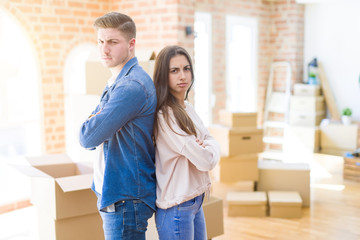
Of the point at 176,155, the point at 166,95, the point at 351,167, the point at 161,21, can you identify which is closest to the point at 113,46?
the point at 166,95

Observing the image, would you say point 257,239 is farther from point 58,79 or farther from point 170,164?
point 58,79

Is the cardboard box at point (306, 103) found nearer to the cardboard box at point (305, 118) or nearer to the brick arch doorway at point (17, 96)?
the cardboard box at point (305, 118)

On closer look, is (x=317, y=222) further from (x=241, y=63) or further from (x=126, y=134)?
(x=241, y=63)

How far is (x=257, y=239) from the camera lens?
3.53 metres

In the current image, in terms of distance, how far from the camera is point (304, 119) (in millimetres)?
6738

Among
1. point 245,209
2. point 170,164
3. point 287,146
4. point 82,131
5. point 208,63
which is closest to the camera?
point 82,131

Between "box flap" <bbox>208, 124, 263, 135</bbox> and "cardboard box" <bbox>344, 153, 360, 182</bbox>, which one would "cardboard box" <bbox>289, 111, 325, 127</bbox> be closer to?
"cardboard box" <bbox>344, 153, 360, 182</bbox>

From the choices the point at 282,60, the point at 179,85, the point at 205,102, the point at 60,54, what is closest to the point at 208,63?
the point at 205,102

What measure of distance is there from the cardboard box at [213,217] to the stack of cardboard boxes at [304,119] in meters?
4.07

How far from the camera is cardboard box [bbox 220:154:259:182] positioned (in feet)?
14.3

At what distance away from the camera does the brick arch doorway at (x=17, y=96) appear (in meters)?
4.25

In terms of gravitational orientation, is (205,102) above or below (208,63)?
below

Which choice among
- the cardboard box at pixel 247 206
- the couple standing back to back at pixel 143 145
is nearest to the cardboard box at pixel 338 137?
the cardboard box at pixel 247 206

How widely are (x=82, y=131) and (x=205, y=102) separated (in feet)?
15.2
